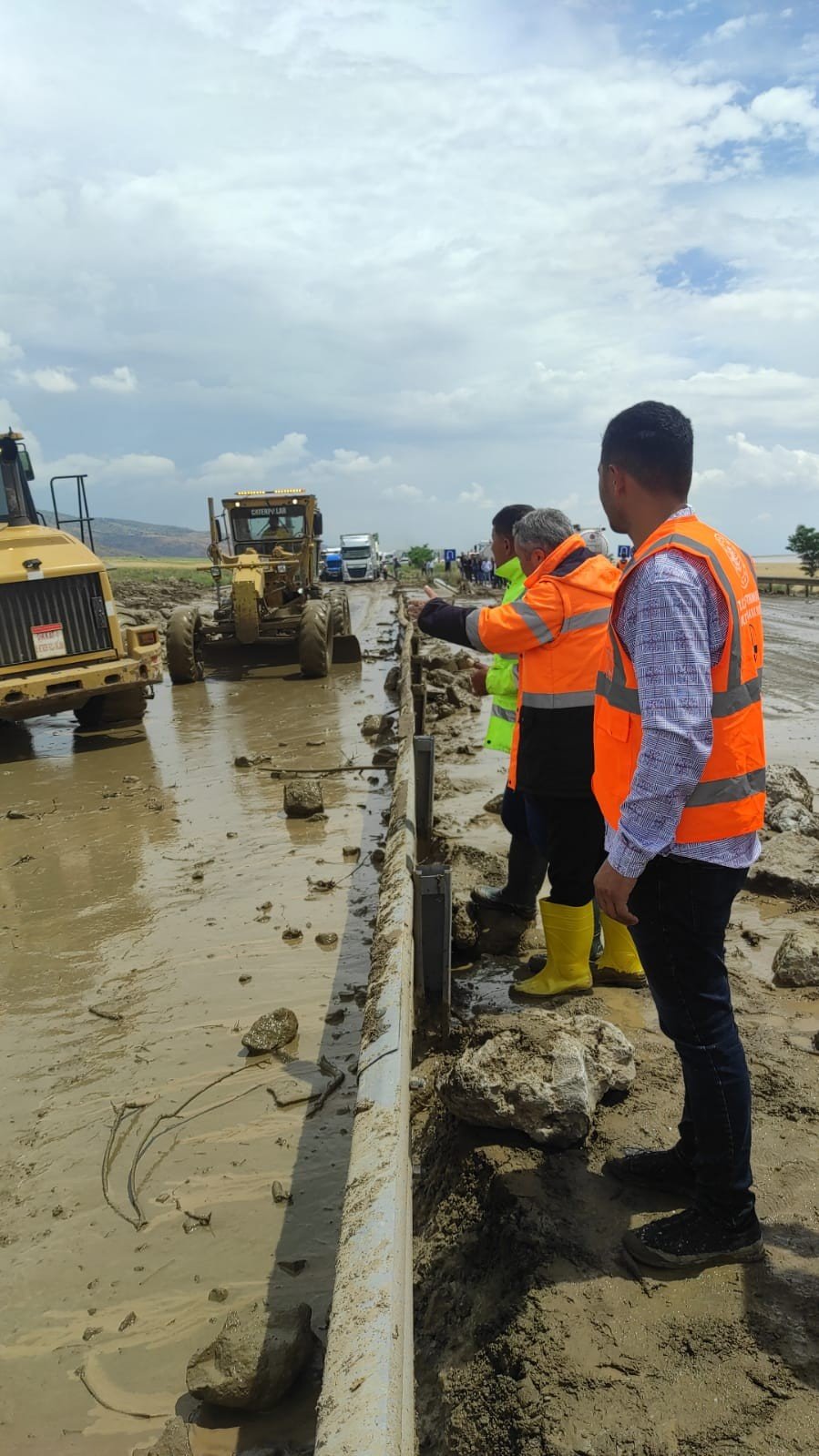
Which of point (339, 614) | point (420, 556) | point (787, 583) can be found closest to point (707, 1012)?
point (339, 614)

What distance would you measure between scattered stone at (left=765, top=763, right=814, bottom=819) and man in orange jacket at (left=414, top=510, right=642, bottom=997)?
2.72 meters

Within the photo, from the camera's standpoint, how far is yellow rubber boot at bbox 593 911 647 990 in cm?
386

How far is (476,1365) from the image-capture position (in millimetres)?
1976

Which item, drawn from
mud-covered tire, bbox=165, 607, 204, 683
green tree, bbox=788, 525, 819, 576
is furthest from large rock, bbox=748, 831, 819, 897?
green tree, bbox=788, 525, 819, 576

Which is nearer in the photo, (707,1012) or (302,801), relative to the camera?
(707,1012)

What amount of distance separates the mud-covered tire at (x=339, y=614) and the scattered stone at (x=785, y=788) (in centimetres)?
905

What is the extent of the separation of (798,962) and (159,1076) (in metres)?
2.62

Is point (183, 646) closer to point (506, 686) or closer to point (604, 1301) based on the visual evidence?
point (506, 686)

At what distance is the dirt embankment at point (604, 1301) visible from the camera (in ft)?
5.75

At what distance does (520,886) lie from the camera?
433 centimetres

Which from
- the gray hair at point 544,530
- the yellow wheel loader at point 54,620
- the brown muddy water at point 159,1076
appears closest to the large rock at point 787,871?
the brown muddy water at point 159,1076

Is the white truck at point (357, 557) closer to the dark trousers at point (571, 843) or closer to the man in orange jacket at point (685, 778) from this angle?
the dark trousers at point (571, 843)

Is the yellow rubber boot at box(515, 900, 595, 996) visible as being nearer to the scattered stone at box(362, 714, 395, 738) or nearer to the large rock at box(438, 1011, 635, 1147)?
the large rock at box(438, 1011, 635, 1147)

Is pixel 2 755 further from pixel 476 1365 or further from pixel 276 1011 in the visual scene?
pixel 476 1365
